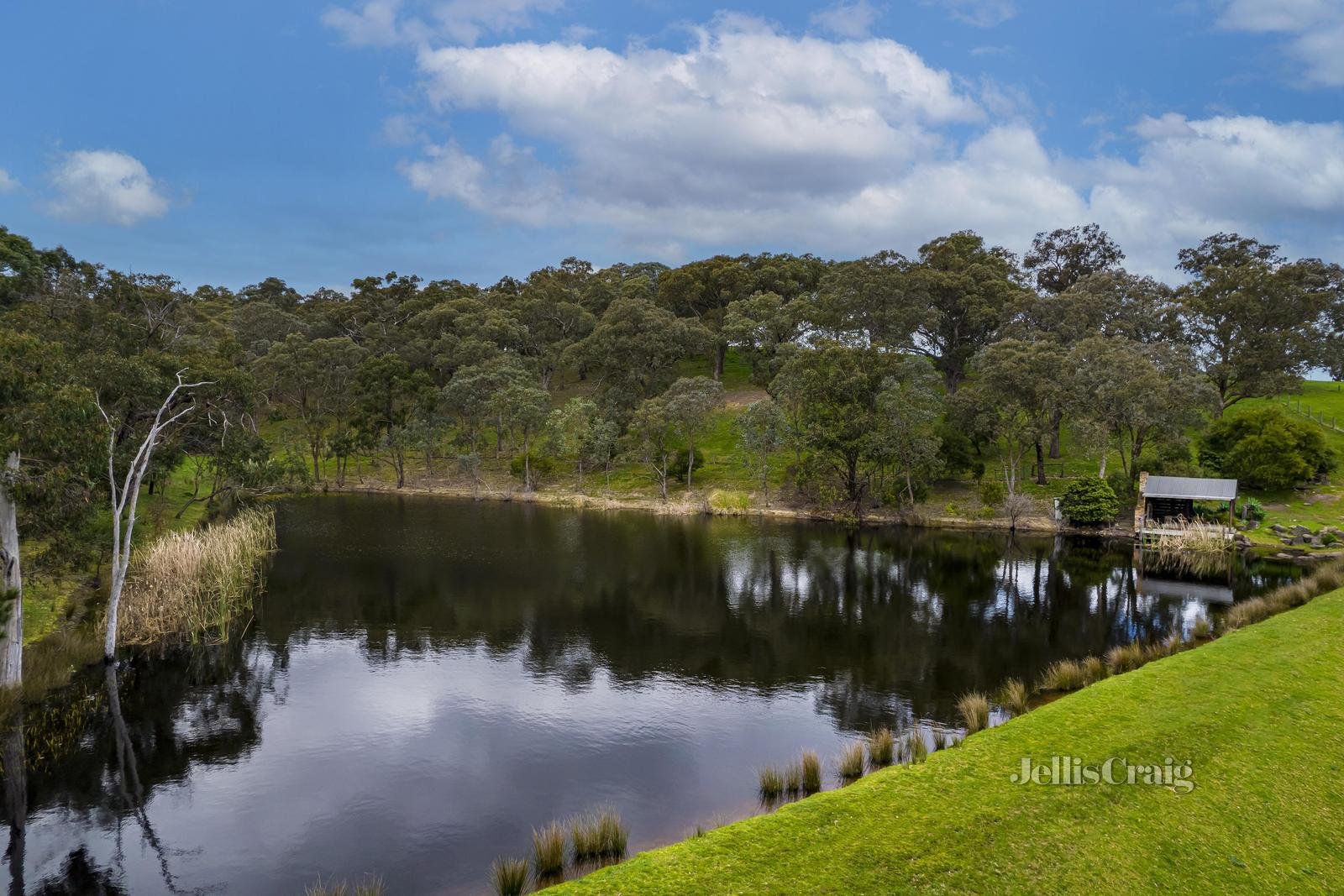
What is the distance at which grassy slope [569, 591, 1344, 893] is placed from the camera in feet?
33.2

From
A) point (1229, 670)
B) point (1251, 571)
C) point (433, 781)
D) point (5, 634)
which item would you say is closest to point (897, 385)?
point (1251, 571)

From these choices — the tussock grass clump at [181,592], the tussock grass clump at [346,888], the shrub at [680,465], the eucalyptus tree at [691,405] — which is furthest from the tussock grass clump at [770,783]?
the shrub at [680,465]

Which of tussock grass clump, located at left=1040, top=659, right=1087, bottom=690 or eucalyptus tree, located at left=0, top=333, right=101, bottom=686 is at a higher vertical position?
eucalyptus tree, located at left=0, top=333, right=101, bottom=686

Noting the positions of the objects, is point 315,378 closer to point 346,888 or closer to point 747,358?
point 747,358

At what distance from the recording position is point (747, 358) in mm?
83188

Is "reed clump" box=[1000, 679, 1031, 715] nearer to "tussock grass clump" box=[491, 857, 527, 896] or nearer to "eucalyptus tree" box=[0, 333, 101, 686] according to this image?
"tussock grass clump" box=[491, 857, 527, 896]

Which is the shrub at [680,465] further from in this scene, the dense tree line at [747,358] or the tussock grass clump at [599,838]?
the tussock grass clump at [599,838]

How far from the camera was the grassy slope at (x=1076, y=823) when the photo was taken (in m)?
10.1

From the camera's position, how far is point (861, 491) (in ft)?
185

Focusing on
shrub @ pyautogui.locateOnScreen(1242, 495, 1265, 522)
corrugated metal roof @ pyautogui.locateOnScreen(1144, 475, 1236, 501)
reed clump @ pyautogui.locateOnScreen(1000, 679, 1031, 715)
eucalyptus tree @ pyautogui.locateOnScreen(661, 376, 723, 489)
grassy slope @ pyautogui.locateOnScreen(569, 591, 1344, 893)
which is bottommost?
reed clump @ pyautogui.locateOnScreen(1000, 679, 1031, 715)

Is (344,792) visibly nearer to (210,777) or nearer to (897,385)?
(210,777)

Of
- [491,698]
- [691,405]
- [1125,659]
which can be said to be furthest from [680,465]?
[491,698]

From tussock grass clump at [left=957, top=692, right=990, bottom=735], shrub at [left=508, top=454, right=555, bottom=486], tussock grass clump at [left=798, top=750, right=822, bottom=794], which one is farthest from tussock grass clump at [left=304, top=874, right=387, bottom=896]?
shrub at [left=508, top=454, right=555, bottom=486]

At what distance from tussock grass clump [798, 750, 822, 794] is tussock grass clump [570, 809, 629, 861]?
13.3 feet
